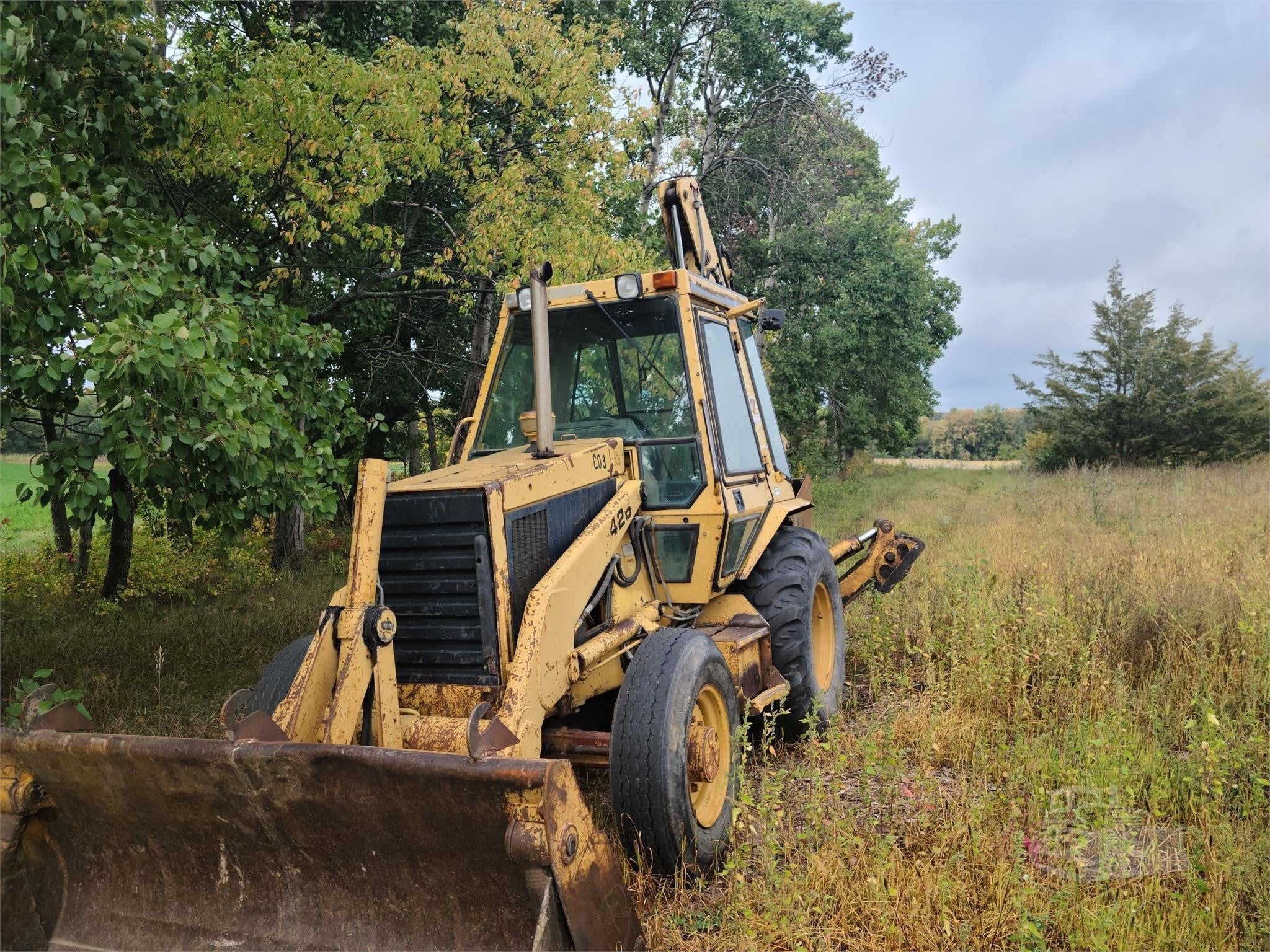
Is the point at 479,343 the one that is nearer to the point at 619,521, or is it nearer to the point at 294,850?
the point at 619,521

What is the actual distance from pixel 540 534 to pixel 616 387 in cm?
138

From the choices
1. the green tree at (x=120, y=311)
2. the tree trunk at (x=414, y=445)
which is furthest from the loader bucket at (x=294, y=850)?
the tree trunk at (x=414, y=445)

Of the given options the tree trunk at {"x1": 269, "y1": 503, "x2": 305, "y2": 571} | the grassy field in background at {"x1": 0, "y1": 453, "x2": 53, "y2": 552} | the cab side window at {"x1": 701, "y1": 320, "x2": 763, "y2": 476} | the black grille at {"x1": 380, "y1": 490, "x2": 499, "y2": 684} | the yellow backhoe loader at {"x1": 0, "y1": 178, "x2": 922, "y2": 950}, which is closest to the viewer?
the yellow backhoe loader at {"x1": 0, "y1": 178, "x2": 922, "y2": 950}

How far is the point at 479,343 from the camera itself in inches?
404

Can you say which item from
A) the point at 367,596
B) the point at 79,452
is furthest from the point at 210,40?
the point at 367,596

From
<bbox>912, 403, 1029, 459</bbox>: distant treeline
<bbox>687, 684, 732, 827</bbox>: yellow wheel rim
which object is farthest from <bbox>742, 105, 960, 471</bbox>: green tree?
<bbox>912, 403, 1029, 459</bbox>: distant treeline

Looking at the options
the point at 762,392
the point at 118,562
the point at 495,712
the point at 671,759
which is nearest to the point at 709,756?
the point at 671,759

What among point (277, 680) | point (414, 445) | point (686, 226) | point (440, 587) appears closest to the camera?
point (440, 587)

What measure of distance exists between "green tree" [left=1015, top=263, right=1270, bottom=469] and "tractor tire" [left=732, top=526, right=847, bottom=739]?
2121cm

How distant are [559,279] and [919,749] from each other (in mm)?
5791

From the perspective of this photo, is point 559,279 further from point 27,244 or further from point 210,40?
point 27,244

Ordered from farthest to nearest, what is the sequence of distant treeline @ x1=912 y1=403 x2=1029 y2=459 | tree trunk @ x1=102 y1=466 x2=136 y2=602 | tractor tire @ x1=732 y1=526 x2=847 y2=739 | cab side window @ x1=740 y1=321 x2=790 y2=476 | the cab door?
distant treeline @ x1=912 y1=403 x2=1029 y2=459
tree trunk @ x1=102 y1=466 x2=136 y2=602
cab side window @ x1=740 y1=321 x2=790 y2=476
tractor tire @ x1=732 y1=526 x2=847 y2=739
the cab door

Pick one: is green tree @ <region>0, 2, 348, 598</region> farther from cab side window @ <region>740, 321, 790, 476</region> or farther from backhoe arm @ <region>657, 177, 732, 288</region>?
cab side window @ <region>740, 321, 790, 476</region>

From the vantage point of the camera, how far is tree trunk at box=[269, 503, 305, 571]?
11.0 meters
